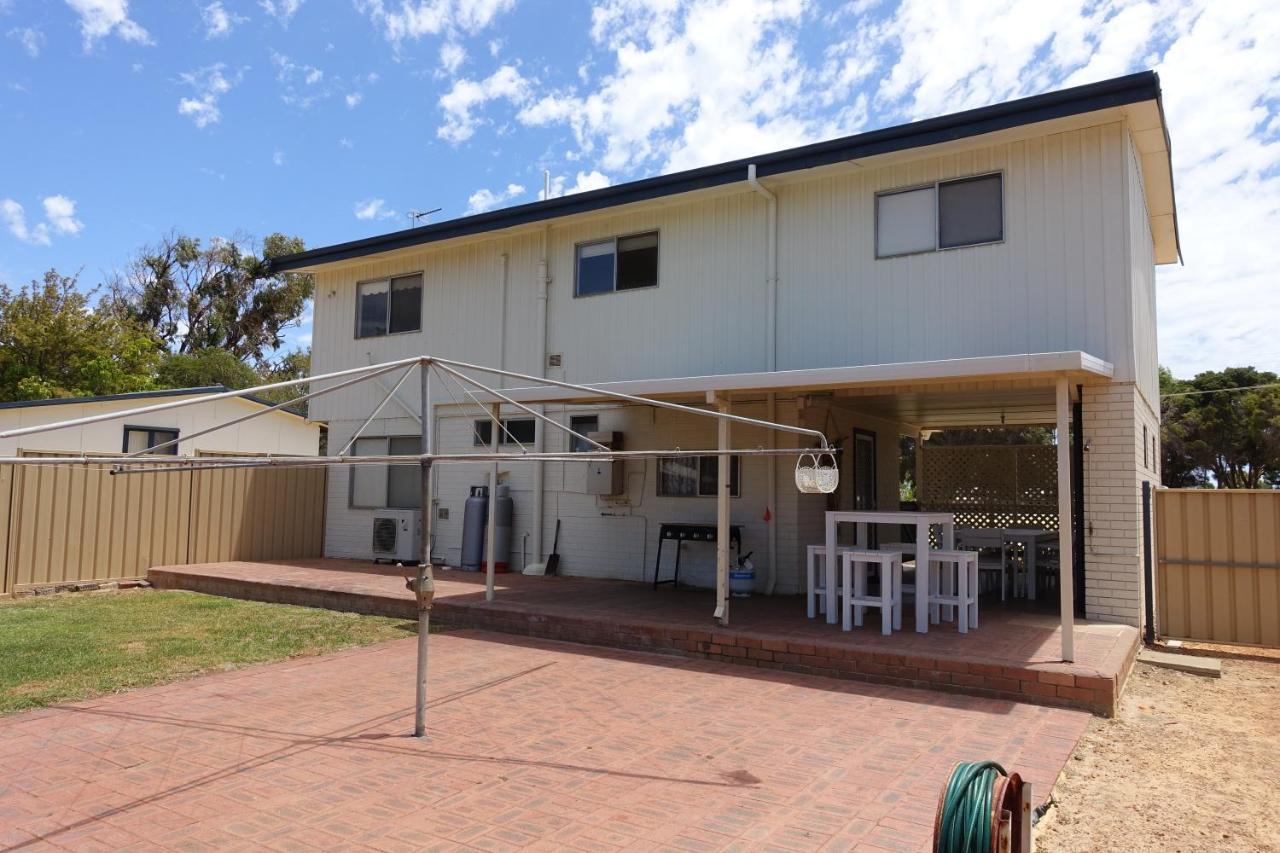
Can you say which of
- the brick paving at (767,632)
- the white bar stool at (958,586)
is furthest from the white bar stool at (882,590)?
the white bar stool at (958,586)

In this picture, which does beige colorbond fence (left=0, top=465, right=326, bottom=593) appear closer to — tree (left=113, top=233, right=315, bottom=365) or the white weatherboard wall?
the white weatherboard wall

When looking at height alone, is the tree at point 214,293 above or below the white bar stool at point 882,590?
above

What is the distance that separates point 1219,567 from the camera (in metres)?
7.84

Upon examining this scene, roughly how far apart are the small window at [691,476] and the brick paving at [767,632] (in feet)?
4.13

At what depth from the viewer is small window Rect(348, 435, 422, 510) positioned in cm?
1328

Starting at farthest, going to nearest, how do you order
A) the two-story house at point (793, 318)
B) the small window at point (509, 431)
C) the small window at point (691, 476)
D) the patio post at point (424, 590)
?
the small window at point (509, 431) → the small window at point (691, 476) → the two-story house at point (793, 318) → the patio post at point (424, 590)

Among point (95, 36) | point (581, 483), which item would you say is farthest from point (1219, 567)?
point (95, 36)

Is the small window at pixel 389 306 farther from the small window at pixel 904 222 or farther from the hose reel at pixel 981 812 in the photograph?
the hose reel at pixel 981 812

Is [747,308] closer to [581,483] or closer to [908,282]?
[908,282]

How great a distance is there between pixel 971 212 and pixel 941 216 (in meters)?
0.30

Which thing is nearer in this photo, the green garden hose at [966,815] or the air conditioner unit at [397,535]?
Result: the green garden hose at [966,815]

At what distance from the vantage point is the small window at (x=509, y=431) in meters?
12.0

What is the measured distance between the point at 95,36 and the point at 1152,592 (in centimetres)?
1947

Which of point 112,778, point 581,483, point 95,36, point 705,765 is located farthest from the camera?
point 95,36
